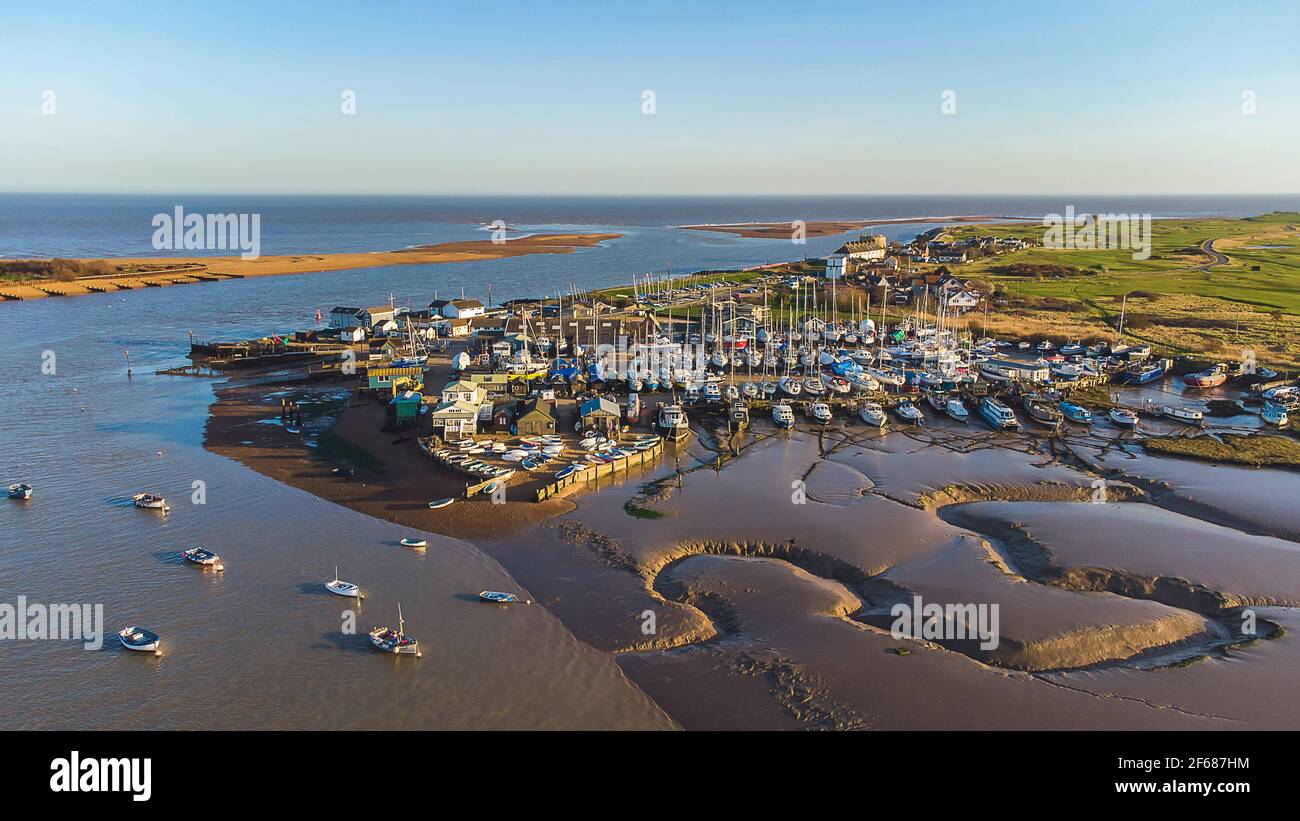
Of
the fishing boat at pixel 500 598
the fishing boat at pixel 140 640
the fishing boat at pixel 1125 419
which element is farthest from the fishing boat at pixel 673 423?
the fishing boat at pixel 140 640

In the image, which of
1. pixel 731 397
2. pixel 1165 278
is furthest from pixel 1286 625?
pixel 1165 278

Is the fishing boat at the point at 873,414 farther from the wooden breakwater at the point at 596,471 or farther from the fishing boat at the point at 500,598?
the fishing boat at the point at 500,598

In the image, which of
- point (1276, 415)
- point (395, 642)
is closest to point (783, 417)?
point (1276, 415)

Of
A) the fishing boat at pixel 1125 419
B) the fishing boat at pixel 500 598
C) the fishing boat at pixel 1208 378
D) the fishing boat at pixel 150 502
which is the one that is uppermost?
the fishing boat at pixel 1208 378

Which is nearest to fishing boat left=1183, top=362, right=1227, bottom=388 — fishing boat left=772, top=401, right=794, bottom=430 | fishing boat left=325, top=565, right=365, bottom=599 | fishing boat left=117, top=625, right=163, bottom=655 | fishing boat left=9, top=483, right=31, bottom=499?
fishing boat left=772, top=401, right=794, bottom=430

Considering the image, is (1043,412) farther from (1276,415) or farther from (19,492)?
(19,492)
